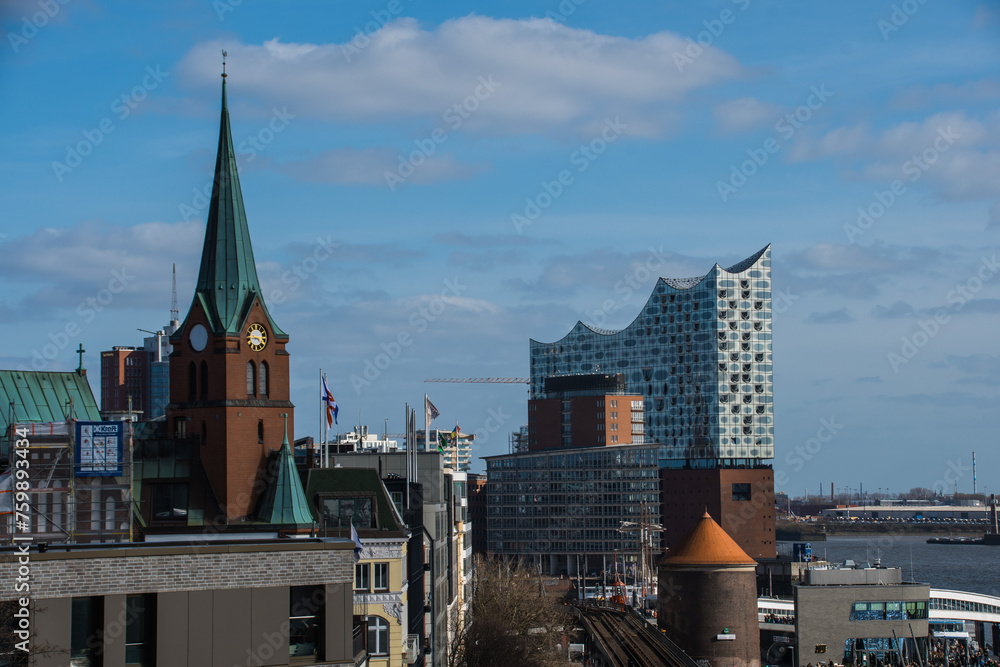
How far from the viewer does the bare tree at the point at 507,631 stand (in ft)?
256

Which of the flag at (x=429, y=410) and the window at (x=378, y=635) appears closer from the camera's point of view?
the window at (x=378, y=635)

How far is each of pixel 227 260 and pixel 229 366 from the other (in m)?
6.03

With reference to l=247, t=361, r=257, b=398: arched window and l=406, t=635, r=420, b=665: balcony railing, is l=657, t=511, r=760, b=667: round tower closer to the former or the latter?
l=247, t=361, r=257, b=398: arched window

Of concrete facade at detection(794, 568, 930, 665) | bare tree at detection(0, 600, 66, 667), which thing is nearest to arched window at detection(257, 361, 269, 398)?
bare tree at detection(0, 600, 66, 667)

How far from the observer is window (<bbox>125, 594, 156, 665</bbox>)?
31.5m

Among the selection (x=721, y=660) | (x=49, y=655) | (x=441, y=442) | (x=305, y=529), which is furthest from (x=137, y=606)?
(x=721, y=660)

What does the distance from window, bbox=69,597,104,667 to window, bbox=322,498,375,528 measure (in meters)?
30.6

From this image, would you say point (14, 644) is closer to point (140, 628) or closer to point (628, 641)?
point (140, 628)

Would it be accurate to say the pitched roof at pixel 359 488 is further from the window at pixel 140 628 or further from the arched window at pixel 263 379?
the window at pixel 140 628

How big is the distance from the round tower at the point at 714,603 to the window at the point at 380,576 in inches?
2636

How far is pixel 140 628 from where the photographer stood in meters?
31.7

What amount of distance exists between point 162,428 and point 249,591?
4409 centimetres

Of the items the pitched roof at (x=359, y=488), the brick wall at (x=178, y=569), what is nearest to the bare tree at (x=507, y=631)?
the pitched roof at (x=359, y=488)

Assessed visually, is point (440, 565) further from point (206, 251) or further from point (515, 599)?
point (206, 251)
